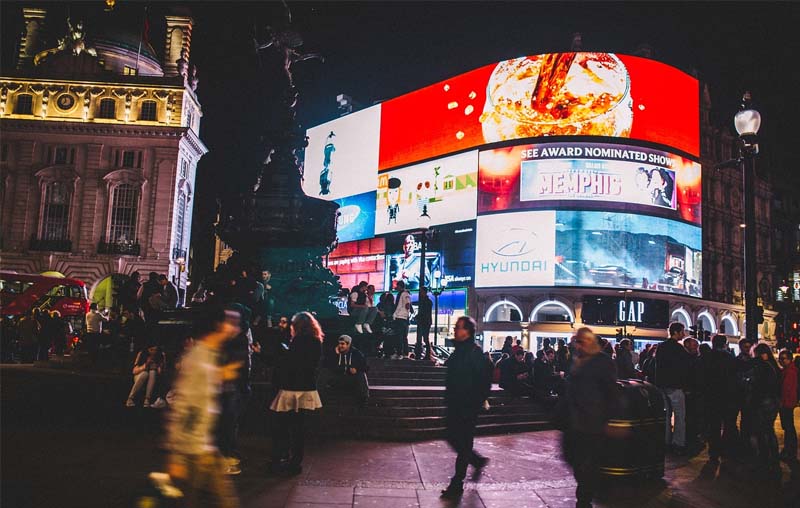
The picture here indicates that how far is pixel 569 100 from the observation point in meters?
42.6

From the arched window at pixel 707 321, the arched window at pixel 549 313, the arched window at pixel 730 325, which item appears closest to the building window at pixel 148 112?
the arched window at pixel 549 313

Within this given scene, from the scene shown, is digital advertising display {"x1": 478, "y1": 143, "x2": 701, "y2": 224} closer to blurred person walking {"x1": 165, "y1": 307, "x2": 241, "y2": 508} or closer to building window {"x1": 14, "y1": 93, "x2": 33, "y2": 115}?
building window {"x1": 14, "y1": 93, "x2": 33, "y2": 115}

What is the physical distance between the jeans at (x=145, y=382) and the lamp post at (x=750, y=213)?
9.70 m

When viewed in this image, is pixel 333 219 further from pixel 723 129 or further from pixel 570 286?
pixel 723 129

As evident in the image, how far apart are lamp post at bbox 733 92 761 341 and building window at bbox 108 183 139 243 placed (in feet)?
146

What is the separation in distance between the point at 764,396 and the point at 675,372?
1.36 metres

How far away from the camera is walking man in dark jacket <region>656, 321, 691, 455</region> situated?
9.82 metres

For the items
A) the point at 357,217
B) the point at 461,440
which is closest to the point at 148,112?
the point at 357,217

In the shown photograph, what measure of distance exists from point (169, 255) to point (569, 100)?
3148cm

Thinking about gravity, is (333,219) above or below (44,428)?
above

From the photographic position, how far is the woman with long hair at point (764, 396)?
953 cm

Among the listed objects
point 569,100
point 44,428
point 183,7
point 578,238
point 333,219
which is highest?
point 183,7

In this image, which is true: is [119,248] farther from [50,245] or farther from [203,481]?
[203,481]

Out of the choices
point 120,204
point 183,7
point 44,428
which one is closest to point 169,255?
point 120,204
